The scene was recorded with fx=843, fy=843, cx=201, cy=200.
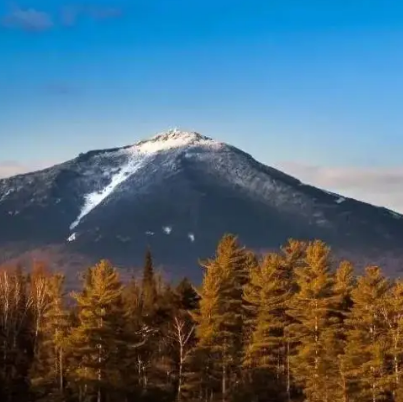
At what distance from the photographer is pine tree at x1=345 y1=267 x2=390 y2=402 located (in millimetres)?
60906

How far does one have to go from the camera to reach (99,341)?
220 ft

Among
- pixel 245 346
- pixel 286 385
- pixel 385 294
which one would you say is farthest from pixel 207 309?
pixel 385 294

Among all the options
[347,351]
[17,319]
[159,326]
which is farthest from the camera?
[17,319]

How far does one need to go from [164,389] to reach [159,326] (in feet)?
32.8

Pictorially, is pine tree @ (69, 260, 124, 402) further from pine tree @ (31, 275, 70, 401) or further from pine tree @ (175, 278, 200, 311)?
pine tree @ (175, 278, 200, 311)

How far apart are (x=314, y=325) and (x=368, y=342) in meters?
5.30

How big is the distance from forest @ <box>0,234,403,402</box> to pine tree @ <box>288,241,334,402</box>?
3.7 inches

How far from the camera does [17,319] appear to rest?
88.7 meters

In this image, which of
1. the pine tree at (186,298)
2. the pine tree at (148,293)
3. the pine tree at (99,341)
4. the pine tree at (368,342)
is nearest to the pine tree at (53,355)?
the pine tree at (99,341)

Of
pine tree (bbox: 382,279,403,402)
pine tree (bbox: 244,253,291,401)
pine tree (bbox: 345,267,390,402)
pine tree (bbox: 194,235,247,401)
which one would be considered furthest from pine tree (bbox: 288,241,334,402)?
pine tree (bbox: 194,235,247,401)

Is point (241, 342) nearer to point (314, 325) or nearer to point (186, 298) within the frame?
point (314, 325)

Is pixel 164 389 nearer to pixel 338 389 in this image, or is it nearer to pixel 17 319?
pixel 338 389

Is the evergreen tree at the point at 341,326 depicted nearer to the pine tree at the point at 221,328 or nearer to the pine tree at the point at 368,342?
the pine tree at the point at 368,342

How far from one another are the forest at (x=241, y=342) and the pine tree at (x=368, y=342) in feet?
0.28
